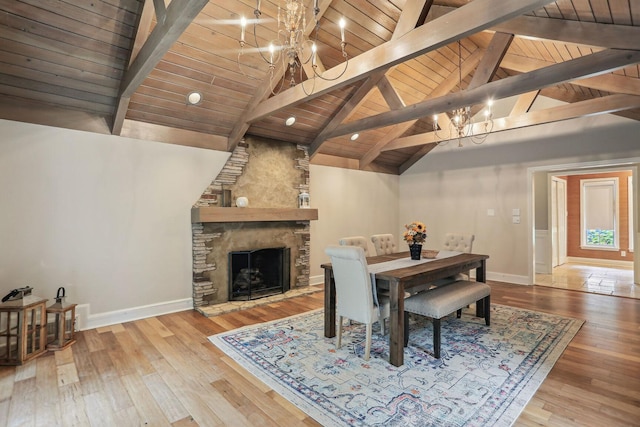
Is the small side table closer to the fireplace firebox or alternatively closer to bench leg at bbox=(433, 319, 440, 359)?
the fireplace firebox

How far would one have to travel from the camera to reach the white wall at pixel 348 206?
19.4ft

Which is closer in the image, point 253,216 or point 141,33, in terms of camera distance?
point 141,33

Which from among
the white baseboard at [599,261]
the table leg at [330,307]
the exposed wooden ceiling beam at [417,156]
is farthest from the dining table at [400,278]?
the white baseboard at [599,261]

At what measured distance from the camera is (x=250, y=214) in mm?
4551

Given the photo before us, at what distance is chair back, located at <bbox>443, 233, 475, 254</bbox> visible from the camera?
444cm

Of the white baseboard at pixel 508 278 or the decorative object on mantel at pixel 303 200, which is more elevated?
the decorative object on mantel at pixel 303 200

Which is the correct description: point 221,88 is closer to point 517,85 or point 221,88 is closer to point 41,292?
point 41,292

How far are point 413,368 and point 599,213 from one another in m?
7.94

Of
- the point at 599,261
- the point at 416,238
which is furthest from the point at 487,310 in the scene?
the point at 599,261

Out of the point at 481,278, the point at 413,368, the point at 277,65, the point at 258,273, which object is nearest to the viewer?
the point at 413,368

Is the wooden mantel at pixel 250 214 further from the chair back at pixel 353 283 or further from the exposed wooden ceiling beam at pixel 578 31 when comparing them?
the exposed wooden ceiling beam at pixel 578 31

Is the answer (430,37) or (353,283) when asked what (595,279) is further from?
(430,37)

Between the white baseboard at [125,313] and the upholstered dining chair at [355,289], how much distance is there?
236 centimetres

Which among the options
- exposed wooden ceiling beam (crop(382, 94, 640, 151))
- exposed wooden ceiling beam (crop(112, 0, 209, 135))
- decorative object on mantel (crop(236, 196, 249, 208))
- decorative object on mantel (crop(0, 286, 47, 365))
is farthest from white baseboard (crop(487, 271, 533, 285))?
decorative object on mantel (crop(0, 286, 47, 365))
